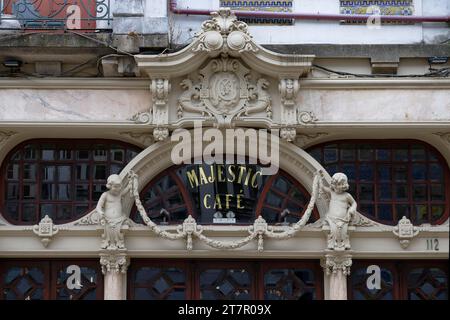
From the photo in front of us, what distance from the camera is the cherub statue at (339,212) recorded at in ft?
51.0

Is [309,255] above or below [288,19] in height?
below

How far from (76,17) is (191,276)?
141 inches

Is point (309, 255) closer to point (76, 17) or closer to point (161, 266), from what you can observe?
point (161, 266)

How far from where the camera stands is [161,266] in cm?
1606

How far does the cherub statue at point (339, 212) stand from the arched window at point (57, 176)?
2.60 m

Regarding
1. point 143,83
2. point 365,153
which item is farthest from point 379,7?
point 143,83

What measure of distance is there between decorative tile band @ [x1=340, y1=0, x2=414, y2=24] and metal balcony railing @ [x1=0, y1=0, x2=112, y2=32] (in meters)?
3.02

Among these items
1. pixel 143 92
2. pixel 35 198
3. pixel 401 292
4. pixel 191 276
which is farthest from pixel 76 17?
pixel 401 292

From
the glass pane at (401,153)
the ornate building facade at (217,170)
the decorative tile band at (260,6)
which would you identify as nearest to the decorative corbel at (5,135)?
the ornate building facade at (217,170)

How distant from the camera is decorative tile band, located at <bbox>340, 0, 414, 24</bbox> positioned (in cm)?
1619

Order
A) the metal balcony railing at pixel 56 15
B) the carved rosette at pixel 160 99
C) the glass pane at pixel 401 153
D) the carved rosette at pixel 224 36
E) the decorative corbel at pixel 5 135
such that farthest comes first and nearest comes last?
the glass pane at pixel 401 153, the metal balcony railing at pixel 56 15, the decorative corbel at pixel 5 135, the carved rosette at pixel 160 99, the carved rosette at pixel 224 36

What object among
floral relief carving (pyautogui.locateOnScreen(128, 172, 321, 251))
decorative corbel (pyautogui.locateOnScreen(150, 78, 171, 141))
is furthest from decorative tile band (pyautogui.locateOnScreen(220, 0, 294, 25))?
floral relief carving (pyautogui.locateOnScreen(128, 172, 321, 251))

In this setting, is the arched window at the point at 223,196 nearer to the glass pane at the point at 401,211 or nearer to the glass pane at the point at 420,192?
the glass pane at the point at 401,211
